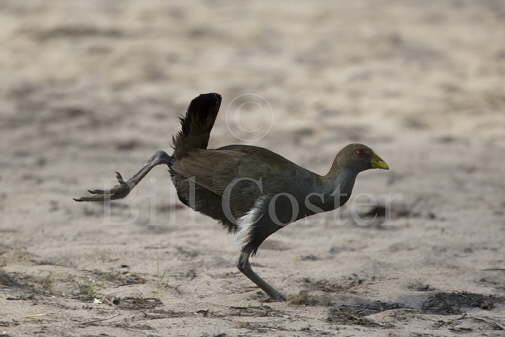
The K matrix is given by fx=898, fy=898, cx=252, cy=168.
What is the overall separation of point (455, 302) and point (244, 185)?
138cm

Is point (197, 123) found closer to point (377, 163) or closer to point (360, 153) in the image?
point (360, 153)

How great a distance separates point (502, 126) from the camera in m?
9.52

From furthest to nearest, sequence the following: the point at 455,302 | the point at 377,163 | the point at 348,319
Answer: the point at 377,163 → the point at 455,302 → the point at 348,319

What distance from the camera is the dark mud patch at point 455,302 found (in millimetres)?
5047

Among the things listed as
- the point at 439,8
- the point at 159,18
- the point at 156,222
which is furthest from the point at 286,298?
the point at 439,8

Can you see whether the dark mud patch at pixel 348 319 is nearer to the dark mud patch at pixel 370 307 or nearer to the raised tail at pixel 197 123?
the dark mud patch at pixel 370 307

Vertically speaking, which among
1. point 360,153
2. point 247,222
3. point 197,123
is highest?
point 197,123

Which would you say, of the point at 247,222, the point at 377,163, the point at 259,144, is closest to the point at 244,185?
the point at 247,222

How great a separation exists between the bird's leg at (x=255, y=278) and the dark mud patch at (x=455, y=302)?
2.69ft

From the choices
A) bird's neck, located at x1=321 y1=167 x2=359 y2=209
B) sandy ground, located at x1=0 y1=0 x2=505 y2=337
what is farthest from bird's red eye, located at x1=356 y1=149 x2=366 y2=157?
sandy ground, located at x1=0 y1=0 x2=505 y2=337

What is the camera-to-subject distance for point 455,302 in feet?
16.9

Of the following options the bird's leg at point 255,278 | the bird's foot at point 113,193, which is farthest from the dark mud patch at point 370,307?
the bird's foot at point 113,193

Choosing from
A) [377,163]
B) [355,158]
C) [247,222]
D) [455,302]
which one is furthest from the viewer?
[377,163]

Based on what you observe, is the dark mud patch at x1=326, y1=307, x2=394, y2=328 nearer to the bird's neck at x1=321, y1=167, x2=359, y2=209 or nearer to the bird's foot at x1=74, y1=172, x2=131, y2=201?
the bird's neck at x1=321, y1=167, x2=359, y2=209
